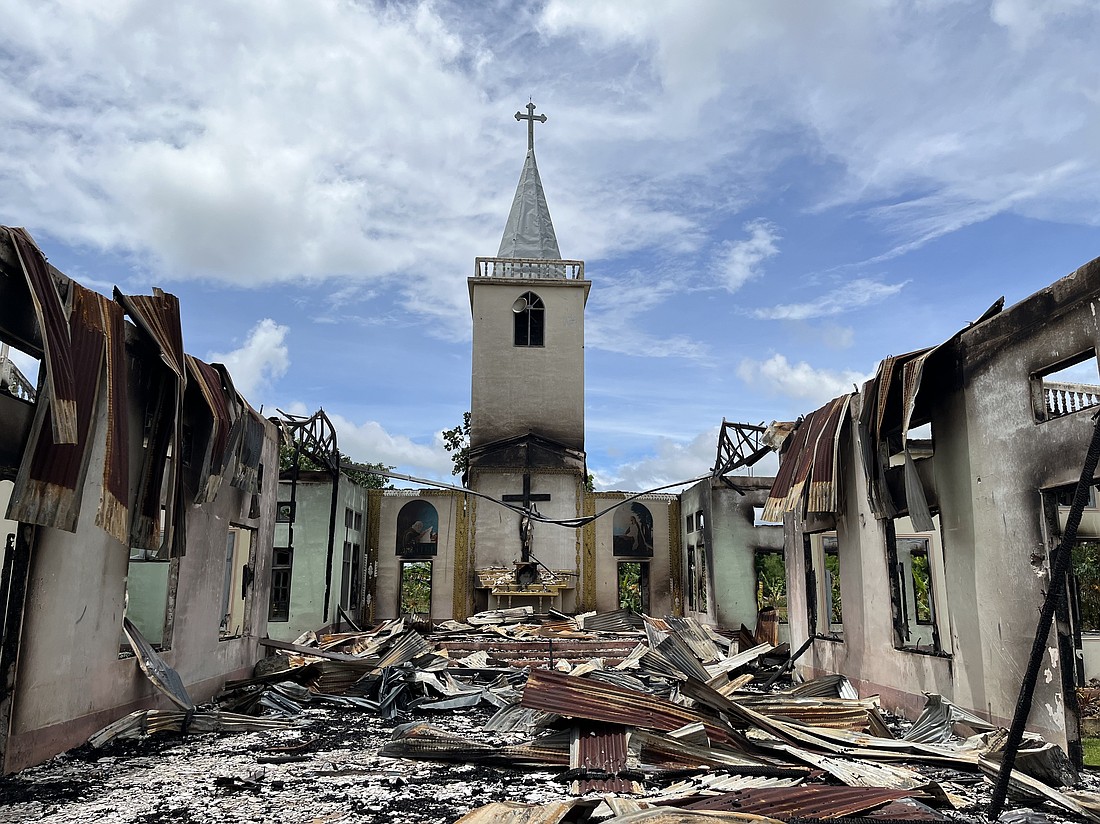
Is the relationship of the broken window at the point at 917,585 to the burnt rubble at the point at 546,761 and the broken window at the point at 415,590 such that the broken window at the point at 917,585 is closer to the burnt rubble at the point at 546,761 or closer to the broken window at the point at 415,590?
the burnt rubble at the point at 546,761

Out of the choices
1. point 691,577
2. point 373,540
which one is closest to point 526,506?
point 373,540

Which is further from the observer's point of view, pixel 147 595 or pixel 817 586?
pixel 147 595

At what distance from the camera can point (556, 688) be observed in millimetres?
8320

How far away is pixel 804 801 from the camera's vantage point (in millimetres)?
5848

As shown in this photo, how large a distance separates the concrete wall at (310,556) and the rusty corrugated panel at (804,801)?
51.2 ft

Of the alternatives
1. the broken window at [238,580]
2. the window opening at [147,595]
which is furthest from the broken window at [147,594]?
the broken window at [238,580]

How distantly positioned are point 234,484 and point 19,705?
520cm

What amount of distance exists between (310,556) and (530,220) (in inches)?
610

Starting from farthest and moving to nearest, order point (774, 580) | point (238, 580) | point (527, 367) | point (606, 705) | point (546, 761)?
point (774, 580)
point (527, 367)
point (238, 580)
point (606, 705)
point (546, 761)

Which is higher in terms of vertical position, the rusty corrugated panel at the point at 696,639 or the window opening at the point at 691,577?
the window opening at the point at 691,577

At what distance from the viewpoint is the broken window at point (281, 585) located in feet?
67.7

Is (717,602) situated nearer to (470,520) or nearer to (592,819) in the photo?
(470,520)

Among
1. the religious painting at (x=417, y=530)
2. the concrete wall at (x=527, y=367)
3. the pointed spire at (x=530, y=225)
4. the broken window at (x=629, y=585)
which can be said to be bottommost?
the broken window at (x=629, y=585)

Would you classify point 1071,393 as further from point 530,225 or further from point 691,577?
point 530,225
